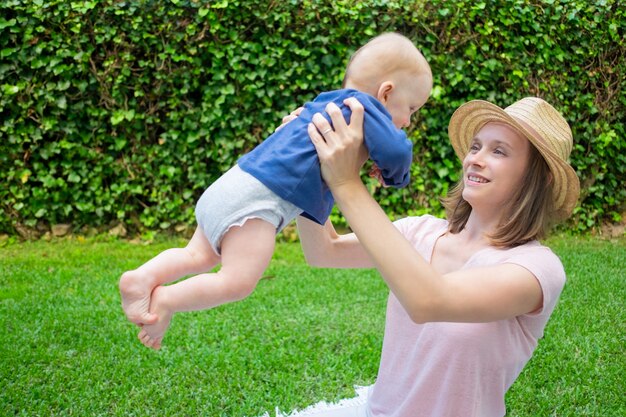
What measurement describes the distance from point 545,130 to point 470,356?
0.74 m

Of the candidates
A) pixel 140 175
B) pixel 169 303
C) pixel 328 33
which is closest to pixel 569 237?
pixel 328 33

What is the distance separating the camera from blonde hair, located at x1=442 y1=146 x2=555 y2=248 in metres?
2.08

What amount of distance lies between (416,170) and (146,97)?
2894mm

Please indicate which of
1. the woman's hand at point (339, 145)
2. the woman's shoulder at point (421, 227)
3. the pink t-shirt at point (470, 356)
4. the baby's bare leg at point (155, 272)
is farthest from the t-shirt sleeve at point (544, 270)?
the baby's bare leg at point (155, 272)

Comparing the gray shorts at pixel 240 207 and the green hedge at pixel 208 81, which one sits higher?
the gray shorts at pixel 240 207

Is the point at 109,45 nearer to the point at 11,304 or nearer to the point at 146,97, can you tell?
the point at 146,97

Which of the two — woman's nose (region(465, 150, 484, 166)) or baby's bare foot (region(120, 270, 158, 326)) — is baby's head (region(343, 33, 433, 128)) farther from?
baby's bare foot (region(120, 270, 158, 326))

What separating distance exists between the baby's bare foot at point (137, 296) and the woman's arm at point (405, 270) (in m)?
0.60

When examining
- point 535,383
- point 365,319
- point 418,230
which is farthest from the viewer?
point 365,319

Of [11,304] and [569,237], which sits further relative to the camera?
[569,237]

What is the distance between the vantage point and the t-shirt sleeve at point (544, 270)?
6.14ft

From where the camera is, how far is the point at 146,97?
6582mm

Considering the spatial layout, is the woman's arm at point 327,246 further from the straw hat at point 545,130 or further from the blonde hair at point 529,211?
the straw hat at point 545,130

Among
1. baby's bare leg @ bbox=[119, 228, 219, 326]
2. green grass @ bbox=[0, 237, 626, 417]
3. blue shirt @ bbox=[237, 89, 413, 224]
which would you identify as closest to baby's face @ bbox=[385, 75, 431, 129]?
blue shirt @ bbox=[237, 89, 413, 224]
